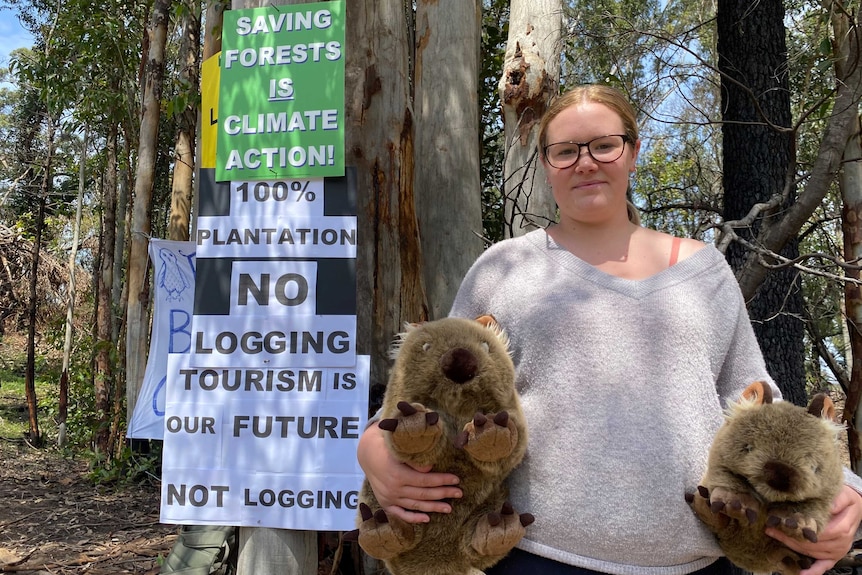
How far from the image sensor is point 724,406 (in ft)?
5.52

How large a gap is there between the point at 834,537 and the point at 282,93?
2.35 m

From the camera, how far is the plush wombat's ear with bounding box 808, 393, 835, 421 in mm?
1533

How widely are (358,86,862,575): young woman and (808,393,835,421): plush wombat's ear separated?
0.12 metres

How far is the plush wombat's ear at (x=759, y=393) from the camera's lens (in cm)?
157

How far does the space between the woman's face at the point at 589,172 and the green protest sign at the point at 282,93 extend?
4.00ft

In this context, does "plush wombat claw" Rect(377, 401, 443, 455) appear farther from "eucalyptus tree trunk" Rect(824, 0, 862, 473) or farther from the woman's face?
"eucalyptus tree trunk" Rect(824, 0, 862, 473)

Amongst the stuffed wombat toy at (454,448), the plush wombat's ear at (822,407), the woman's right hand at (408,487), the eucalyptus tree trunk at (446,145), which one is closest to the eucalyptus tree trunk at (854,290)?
the eucalyptus tree trunk at (446,145)

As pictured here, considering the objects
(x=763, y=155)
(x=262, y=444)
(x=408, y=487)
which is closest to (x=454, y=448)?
(x=408, y=487)

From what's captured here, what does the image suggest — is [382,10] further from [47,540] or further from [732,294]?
[47,540]

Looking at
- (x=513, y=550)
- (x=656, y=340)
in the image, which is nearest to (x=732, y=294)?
(x=656, y=340)

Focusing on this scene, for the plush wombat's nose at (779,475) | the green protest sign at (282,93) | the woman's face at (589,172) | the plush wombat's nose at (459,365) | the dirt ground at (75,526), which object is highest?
the green protest sign at (282,93)

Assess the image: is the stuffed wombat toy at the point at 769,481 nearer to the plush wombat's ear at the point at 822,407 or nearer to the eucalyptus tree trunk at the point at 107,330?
the plush wombat's ear at the point at 822,407

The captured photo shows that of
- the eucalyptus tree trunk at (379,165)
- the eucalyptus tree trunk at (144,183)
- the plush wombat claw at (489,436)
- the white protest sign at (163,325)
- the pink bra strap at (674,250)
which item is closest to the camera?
the plush wombat claw at (489,436)

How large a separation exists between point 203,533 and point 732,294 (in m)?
2.85
